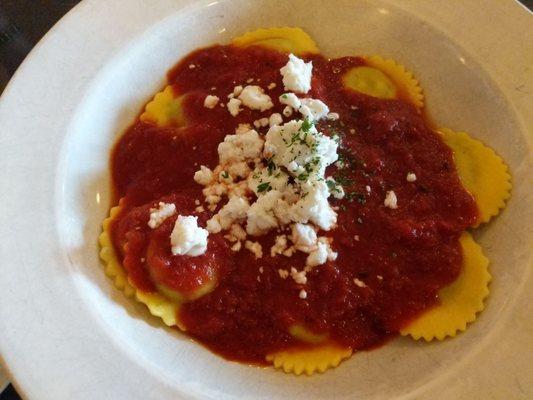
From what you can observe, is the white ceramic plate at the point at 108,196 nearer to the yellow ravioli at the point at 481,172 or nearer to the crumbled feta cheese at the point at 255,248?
the yellow ravioli at the point at 481,172

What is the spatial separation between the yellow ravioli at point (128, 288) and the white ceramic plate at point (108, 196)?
0.21 ft

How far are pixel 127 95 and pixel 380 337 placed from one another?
2.74m

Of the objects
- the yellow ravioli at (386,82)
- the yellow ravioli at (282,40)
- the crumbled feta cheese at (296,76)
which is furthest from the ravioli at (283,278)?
the yellow ravioli at (282,40)

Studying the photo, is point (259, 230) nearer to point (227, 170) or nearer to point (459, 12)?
point (227, 170)

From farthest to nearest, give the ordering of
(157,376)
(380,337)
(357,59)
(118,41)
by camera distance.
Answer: (357,59), (118,41), (380,337), (157,376)

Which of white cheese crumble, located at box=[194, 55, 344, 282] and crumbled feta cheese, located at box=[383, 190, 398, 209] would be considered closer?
white cheese crumble, located at box=[194, 55, 344, 282]

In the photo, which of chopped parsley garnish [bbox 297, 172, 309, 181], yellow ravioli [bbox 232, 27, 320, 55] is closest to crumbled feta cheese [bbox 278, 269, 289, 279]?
chopped parsley garnish [bbox 297, 172, 309, 181]

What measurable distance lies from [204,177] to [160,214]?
0.42 m

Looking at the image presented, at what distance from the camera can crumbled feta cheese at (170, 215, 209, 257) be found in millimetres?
3420

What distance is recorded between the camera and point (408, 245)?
146 inches

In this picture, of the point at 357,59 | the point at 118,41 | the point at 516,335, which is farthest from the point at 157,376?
the point at 357,59

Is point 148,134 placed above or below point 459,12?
below

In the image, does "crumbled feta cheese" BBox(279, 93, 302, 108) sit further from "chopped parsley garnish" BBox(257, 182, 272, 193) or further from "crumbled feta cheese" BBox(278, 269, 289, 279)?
"crumbled feta cheese" BBox(278, 269, 289, 279)

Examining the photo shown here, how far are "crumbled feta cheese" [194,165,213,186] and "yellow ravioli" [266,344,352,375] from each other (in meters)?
1.28
